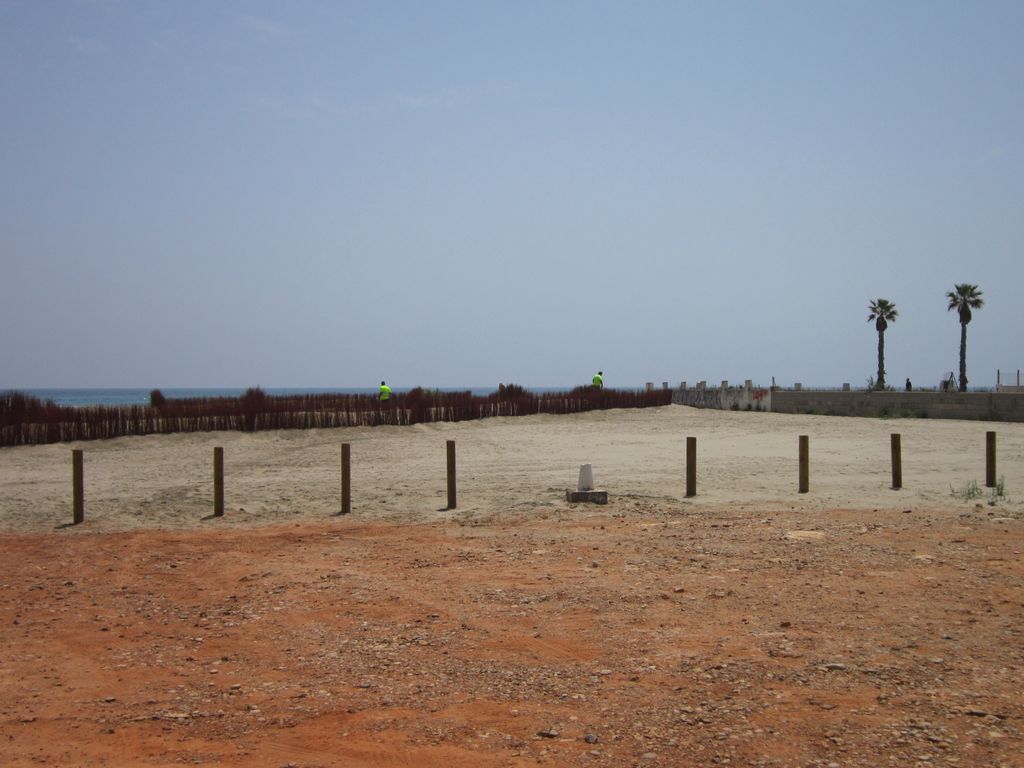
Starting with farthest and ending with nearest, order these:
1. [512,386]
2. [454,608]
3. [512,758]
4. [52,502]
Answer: [512,386] < [52,502] < [454,608] < [512,758]

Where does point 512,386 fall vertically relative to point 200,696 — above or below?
above

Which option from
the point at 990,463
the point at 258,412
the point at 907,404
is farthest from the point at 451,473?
the point at 907,404

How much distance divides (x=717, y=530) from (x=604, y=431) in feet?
59.3

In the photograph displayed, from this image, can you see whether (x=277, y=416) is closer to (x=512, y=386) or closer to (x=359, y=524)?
(x=512, y=386)

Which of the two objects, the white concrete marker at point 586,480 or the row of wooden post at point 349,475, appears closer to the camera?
the row of wooden post at point 349,475

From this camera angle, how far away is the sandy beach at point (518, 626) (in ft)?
18.6

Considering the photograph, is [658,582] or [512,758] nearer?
[512,758]

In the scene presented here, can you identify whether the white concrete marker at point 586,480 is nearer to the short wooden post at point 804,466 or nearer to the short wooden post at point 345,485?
the short wooden post at point 804,466

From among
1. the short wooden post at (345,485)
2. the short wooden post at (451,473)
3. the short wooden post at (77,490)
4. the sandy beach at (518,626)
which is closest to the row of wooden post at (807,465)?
the sandy beach at (518,626)

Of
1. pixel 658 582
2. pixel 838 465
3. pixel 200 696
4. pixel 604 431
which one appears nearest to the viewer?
pixel 200 696

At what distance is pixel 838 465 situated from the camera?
19.5m

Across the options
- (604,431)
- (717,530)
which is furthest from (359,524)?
(604,431)

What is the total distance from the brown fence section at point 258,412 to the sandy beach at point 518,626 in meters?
7.23

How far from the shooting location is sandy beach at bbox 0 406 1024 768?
18.6ft
